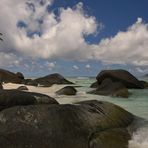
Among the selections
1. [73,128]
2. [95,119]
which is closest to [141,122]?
[95,119]

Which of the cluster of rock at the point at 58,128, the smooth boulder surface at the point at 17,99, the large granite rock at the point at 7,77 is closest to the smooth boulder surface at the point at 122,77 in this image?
the large granite rock at the point at 7,77

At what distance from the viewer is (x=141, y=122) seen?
37.2 feet

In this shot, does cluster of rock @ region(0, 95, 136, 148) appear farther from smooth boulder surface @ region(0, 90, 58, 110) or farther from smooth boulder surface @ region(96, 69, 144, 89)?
smooth boulder surface @ region(96, 69, 144, 89)

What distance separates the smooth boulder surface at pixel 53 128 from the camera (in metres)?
8.16

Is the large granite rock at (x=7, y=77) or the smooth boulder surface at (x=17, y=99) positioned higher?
the large granite rock at (x=7, y=77)

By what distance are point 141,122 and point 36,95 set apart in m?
3.62

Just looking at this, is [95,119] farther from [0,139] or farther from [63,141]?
[0,139]

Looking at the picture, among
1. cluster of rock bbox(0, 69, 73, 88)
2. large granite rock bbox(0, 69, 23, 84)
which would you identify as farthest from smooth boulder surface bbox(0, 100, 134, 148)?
large granite rock bbox(0, 69, 23, 84)

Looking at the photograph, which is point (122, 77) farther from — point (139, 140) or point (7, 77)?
point (139, 140)

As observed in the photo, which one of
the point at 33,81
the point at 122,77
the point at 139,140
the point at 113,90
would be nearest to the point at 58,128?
the point at 139,140

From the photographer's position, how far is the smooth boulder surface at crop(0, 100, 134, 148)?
8.16 metres

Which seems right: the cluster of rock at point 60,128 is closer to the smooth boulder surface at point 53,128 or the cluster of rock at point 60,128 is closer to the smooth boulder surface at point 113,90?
the smooth boulder surface at point 53,128

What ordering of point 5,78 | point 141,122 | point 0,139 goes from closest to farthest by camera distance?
point 0,139
point 141,122
point 5,78

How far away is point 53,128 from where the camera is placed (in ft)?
27.4
